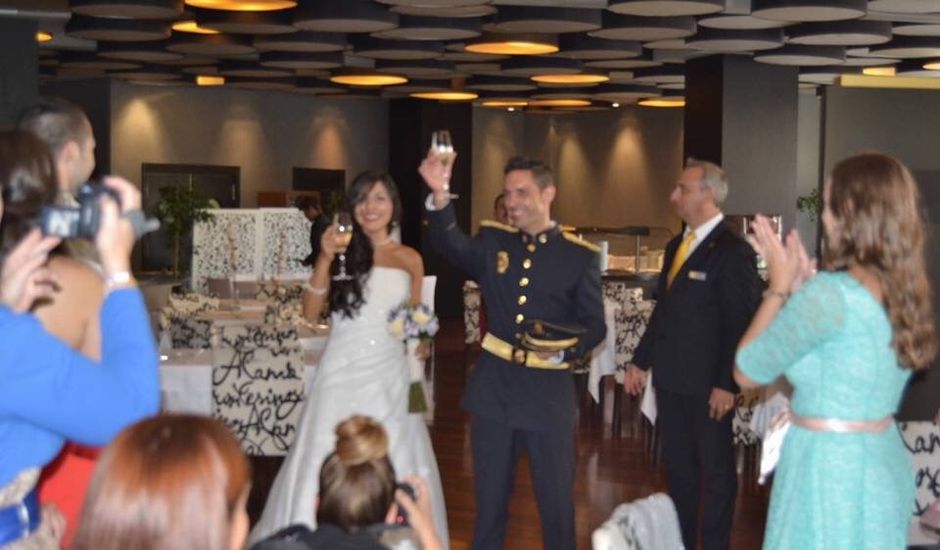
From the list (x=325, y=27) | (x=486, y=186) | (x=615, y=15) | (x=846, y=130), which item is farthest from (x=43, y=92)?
(x=846, y=130)

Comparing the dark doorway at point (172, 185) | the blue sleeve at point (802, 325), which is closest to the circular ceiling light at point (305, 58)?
the dark doorway at point (172, 185)

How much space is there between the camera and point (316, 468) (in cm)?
586

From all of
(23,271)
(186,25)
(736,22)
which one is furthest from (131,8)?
(23,271)

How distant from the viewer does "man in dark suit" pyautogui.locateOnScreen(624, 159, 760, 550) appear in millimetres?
5840

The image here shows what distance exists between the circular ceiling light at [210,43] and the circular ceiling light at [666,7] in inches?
170

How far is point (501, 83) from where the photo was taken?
1727 centimetres

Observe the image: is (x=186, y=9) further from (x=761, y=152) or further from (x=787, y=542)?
(x=787, y=542)

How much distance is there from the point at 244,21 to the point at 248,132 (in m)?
7.75

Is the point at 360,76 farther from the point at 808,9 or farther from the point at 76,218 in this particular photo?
the point at 76,218

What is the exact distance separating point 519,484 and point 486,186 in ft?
43.7

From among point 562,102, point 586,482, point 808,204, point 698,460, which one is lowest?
point 586,482

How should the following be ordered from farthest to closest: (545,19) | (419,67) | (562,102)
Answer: (562,102) < (419,67) < (545,19)

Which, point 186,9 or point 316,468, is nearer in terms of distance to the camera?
point 316,468

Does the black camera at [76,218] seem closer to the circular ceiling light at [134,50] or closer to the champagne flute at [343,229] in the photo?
the champagne flute at [343,229]
